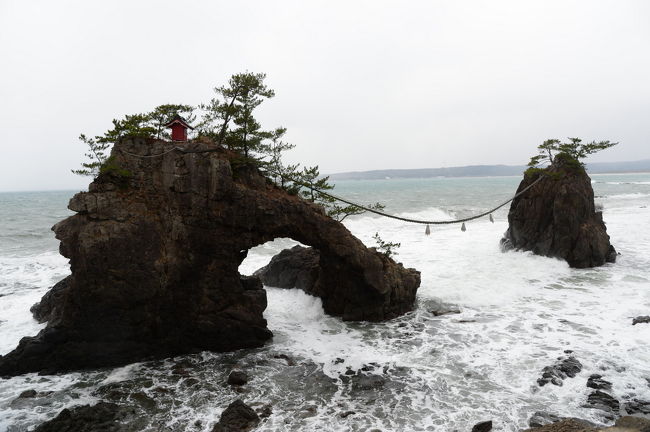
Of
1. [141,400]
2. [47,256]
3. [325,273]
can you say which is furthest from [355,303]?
[47,256]

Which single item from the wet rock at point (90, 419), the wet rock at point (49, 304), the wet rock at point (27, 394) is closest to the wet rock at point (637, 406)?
the wet rock at point (90, 419)

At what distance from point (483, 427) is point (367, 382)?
111 inches

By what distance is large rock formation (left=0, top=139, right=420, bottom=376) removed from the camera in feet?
32.4

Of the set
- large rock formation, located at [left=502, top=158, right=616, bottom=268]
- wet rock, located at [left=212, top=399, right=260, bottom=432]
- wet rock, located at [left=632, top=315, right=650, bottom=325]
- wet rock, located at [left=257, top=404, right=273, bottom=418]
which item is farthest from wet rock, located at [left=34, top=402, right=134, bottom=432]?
large rock formation, located at [left=502, top=158, right=616, bottom=268]

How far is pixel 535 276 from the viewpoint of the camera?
17.3 metres

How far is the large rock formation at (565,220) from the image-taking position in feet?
60.3

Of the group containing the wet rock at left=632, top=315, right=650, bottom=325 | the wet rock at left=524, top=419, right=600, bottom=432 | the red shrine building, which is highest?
the red shrine building

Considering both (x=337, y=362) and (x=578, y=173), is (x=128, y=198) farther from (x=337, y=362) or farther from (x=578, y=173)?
(x=578, y=173)

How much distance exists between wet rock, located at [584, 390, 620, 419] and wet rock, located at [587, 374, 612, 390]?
8.8 inches

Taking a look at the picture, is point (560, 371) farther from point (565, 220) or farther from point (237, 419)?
point (565, 220)

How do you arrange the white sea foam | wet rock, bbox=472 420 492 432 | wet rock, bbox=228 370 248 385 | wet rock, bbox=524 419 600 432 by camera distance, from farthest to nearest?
the white sea foam → wet rock, bbox=228 370 248 385 → wet rock, bbox=472 420 492 432 → wet rock, bbox=524 419 600 432

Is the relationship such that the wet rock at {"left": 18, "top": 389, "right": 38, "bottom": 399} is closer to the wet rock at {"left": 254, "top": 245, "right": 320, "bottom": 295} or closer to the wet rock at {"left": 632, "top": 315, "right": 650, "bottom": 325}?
the wet rock at {"left": 254, "top": 245, "right": 320, "bottom": 295}

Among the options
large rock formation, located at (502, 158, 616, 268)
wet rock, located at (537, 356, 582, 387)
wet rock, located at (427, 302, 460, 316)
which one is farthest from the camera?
large rock formation, located at (502, 158, 616, 268)

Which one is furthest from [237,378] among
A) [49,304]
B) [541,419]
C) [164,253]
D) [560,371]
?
[49,304]
